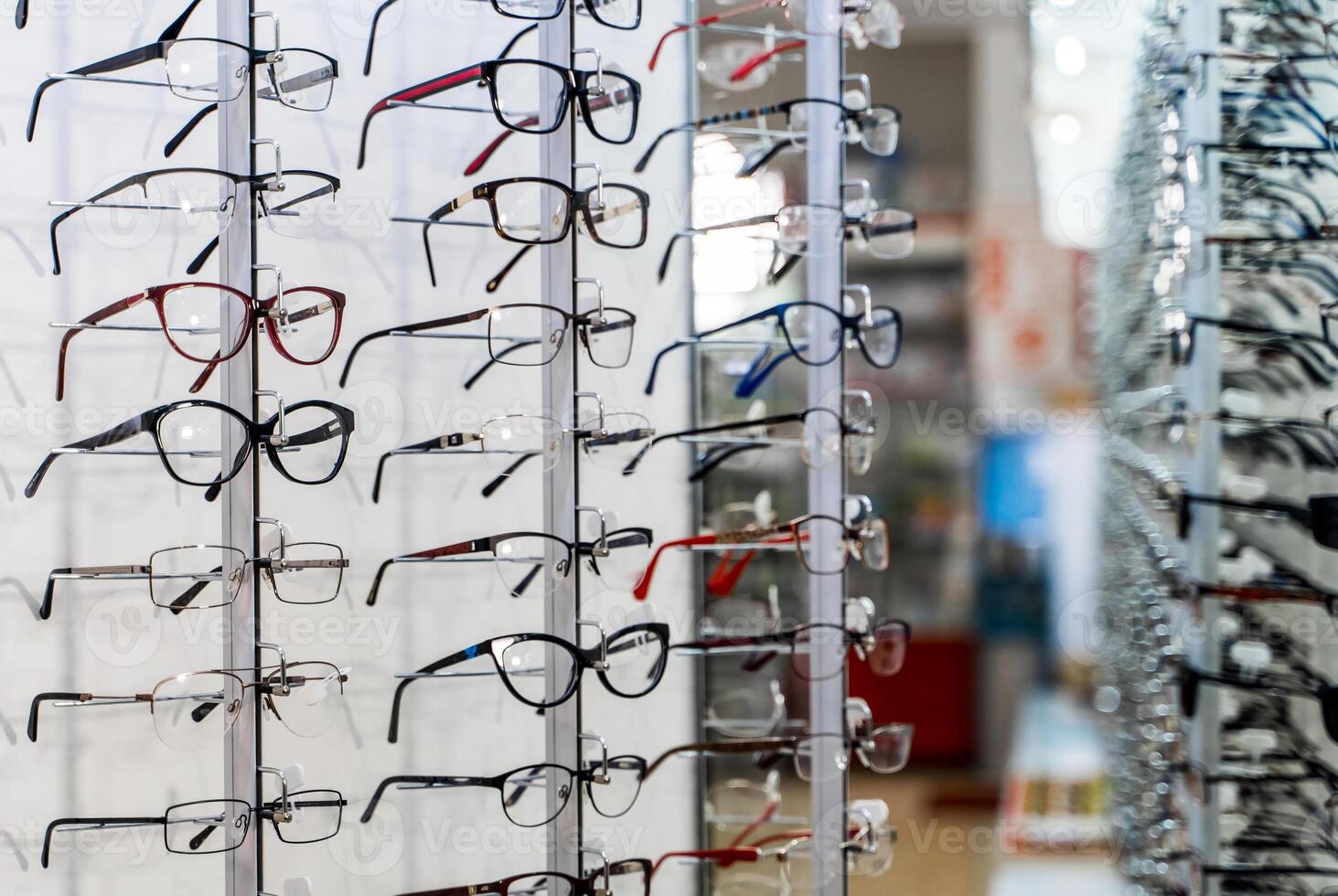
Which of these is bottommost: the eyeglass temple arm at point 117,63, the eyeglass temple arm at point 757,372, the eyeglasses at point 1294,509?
the eyeglasses at point 1294,509

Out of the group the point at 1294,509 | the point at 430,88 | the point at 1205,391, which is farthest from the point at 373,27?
the point at 1294,509

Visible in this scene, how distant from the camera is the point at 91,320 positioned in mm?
1253

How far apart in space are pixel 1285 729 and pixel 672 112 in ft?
4.34

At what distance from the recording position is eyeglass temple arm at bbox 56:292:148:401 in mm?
1216

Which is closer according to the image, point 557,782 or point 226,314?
point 226,314

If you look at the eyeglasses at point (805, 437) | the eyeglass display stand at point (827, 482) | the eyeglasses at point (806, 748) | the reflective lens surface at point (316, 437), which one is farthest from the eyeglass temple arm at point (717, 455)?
the reflective lens surface at point (316, 437)

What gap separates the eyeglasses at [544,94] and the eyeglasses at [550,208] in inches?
2.3

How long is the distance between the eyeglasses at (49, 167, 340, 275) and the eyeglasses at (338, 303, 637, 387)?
17 centimetres

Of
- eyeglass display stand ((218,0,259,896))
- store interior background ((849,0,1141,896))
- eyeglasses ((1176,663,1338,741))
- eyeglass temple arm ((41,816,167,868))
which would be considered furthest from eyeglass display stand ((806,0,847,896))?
store interior background ((849,0,1141,896))

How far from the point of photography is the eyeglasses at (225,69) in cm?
118

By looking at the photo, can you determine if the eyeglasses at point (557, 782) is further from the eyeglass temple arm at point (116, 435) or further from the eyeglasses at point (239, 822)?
the eyeglass temple arm at point (116, 435)

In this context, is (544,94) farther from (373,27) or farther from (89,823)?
(89,823)

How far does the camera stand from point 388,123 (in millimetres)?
1537

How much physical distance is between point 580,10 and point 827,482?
24.3 inches
